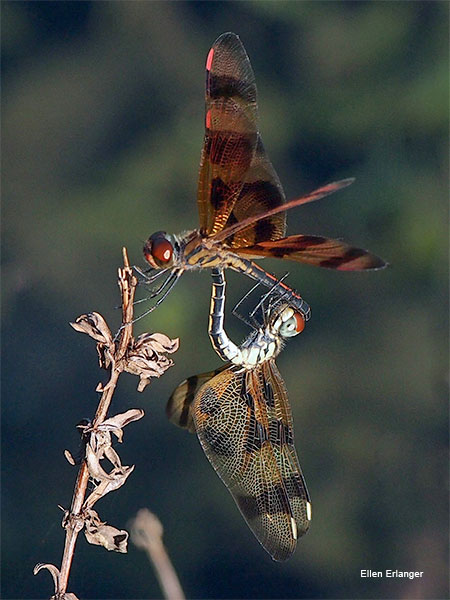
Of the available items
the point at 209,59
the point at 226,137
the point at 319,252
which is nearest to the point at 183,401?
the point at 319,252

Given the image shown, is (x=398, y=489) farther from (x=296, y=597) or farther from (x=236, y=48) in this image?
(x=236, y=48)

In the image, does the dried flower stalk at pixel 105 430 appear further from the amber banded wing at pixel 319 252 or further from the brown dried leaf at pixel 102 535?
the amber banded wing at pixel 319 252

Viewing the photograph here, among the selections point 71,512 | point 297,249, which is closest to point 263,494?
point 297,249

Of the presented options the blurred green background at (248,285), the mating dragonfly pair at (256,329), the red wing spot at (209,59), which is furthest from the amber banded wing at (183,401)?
the blurred green background at (248,285)

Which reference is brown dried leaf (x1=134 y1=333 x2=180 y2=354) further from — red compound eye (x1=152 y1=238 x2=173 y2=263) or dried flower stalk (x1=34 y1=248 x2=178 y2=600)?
red compound eye (x1=152 y1=238 x2=173 y2=263)

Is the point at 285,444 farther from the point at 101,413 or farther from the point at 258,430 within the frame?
the point at 101,413

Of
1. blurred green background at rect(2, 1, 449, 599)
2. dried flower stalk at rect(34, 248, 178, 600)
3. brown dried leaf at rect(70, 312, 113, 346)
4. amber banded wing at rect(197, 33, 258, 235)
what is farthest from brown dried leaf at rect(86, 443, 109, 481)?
blurred green background at rect(2, 1, 449, 599)
